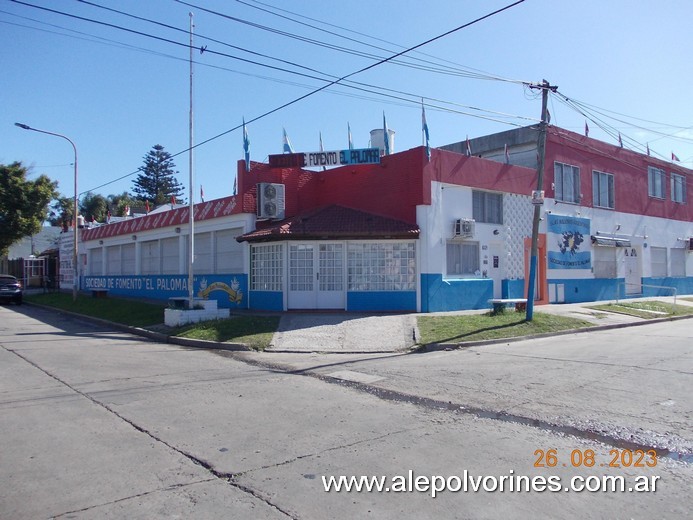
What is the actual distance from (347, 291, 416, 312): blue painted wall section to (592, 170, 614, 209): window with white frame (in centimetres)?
1291

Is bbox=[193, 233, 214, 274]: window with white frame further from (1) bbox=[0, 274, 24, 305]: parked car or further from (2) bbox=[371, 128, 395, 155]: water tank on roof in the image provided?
(1) bbox=[0, 274, 24, 305]: parked car

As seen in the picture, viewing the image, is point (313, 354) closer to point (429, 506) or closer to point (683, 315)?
point (429, 506)

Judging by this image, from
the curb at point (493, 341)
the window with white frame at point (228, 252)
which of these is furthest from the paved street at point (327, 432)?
the window with white frame at point (228, 252)

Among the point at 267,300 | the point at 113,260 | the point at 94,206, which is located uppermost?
the point at 94,206

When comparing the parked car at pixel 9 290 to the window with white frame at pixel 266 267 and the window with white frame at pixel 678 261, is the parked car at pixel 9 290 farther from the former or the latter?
the window with white frame at pixel 678 261

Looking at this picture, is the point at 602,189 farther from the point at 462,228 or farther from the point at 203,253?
the point at 203,253

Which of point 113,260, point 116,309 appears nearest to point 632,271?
point 116,309

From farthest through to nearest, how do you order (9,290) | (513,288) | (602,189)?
(9,290), (602,189), (513,288)

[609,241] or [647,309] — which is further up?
[609,241]

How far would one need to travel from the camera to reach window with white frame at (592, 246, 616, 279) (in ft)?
84.4

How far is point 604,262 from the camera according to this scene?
86.1ft

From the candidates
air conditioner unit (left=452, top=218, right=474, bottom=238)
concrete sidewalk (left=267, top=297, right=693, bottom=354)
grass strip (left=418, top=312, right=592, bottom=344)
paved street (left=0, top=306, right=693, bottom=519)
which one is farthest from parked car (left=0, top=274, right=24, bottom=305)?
air conditioner unit (left=452, top=218, right=474, bottom=238)

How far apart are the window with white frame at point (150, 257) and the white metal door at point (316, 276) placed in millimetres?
12265

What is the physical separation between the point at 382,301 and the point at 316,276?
2.42m
